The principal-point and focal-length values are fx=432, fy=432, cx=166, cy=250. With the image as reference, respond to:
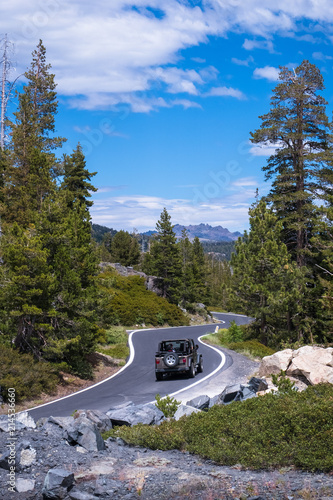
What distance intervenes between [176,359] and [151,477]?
35.6 feet

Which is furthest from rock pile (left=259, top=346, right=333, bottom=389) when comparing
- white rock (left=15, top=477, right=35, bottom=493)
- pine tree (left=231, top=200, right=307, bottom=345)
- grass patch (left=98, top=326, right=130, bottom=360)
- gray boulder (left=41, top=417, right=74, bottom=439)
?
grass patch (left=98, top=326, right=130, bottom=360)

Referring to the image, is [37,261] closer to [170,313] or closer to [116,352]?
[116,352]

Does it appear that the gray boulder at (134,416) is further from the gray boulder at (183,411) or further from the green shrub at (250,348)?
the green shrub at (250,348)

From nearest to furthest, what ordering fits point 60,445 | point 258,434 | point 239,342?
point 258,434
point 60,445
point 239,342

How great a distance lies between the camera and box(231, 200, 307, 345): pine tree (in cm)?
2534

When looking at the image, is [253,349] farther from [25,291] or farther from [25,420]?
[25,420]

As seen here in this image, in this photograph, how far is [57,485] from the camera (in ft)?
20.2

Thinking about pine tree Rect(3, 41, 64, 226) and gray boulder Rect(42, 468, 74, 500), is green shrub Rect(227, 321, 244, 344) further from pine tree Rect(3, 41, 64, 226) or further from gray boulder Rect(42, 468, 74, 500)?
gray boulder Rect(42, 468, 74, 500)

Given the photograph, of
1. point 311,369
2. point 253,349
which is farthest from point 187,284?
point 311,369

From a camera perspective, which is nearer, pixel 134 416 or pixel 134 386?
pixel 134 416

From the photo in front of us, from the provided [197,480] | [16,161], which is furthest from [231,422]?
[16,161]

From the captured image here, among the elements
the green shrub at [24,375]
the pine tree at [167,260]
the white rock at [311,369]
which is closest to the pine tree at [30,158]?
the green shrub at [24,375]

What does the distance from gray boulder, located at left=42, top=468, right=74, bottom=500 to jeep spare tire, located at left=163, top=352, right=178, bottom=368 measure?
11.2 metres

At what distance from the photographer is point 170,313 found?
153 ft
